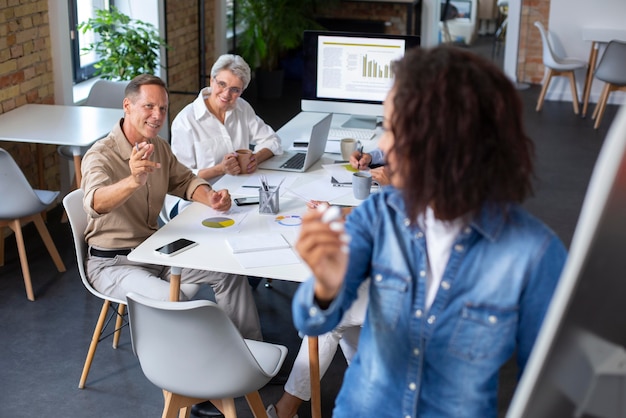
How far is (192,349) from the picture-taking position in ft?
7.63

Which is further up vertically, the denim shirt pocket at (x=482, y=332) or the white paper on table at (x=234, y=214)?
the denim shirt pocket at (x=482, y=332)

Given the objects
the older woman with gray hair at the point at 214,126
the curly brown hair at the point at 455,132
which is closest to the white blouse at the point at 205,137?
the older woman with gray hair at the point at 214,126

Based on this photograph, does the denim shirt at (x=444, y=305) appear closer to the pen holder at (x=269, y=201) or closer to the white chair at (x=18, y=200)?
the pen holder at (x=269, y=201)

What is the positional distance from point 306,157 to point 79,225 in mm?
1076

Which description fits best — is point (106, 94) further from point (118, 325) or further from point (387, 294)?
point (387, 294)

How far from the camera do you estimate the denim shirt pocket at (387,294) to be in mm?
1422

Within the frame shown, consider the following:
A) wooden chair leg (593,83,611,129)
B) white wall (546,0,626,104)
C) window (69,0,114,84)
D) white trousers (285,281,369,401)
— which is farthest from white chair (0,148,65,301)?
white wall (546,0,626,104)

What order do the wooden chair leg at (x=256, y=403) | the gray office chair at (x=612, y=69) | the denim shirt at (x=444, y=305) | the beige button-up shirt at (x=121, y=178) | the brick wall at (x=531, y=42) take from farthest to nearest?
the brick wall at (x=531, y=42), the gray office chair at (x=612, y=69), the beige button-up shirt at (x=121, y=178), the wooden chair leg at (x=256, y=403), the denim shirt at (x=444, y=305)

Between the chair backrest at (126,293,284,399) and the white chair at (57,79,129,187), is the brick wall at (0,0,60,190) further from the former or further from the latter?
the chair backrest at (126,293,284,399)

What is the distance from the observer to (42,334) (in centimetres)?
379

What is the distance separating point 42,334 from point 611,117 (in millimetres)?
6675

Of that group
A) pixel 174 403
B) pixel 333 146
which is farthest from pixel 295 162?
pixel 174 403

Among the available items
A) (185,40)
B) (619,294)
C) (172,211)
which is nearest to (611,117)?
(185,40)

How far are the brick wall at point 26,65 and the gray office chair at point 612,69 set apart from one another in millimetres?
5318
